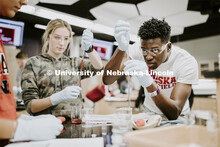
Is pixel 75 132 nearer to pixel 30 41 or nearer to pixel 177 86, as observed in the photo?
pixel 177 86

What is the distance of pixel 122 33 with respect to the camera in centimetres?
133

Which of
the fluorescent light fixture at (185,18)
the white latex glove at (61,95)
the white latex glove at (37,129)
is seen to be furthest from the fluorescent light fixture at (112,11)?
the white latex glove at (37,129)

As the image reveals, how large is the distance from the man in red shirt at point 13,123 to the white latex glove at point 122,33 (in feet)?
2.38

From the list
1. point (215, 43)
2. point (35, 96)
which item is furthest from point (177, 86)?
point (215, 43)

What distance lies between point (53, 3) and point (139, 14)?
1.26 meters

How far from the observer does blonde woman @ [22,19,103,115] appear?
142 centimetres

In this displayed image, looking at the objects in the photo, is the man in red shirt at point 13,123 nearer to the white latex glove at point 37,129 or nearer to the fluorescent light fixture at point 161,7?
A: the white latex glove at point 37,129

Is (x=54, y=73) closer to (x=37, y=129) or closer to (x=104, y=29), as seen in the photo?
(x=37, y=129)

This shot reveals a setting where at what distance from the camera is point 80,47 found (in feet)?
5.74

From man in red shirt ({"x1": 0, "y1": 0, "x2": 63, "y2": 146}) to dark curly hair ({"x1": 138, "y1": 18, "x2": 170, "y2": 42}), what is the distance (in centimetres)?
98

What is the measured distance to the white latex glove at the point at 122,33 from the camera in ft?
4.33

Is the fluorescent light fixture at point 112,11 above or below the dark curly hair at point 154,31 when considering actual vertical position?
above

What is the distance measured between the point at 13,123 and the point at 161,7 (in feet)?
8.12

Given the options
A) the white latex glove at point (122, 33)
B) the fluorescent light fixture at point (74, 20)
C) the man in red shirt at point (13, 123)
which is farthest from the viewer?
the fluorescent light fixture at point (74, 20)
